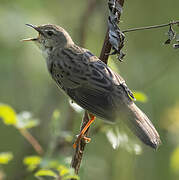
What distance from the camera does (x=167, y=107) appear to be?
6.66 metres

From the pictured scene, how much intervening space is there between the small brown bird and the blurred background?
0.96 meters

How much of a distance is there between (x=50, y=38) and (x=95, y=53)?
6.43 ft

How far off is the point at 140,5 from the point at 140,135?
156 inches

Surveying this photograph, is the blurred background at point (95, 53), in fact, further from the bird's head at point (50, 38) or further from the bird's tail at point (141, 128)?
the bird's tail at point (141, 128)

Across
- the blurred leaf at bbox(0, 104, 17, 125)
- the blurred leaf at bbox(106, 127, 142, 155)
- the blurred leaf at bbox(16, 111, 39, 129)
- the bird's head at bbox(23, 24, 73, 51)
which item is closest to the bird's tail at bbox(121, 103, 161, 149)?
the blurred leaf at bbox(106, 127, 142, 155)

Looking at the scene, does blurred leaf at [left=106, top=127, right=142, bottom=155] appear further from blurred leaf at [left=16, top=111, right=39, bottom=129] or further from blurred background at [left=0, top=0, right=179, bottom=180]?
blurred background at [left=0, top=0, right=179, bottom=180]

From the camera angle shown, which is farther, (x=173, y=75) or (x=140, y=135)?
(x=173, y=75)

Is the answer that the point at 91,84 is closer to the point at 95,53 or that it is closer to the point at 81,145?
the point at 81,145

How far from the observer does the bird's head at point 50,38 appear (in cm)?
519

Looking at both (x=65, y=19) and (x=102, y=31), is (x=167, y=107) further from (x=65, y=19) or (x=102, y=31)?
(x=65, y=19)

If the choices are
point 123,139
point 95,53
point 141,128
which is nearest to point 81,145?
point 123,139

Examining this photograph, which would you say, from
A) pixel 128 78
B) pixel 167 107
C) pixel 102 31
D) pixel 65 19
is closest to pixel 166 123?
pixel 167 107

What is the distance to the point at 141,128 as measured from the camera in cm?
412

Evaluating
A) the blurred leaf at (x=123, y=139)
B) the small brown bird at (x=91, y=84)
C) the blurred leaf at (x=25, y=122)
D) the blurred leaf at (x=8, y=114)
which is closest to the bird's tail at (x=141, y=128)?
the small brown bird at (x=91, y=84)
